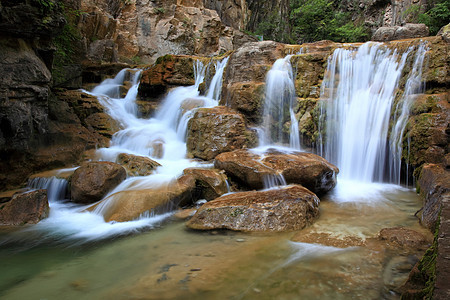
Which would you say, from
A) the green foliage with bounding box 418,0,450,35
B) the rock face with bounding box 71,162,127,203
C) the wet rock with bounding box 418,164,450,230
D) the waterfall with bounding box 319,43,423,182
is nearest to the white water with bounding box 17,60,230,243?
the rock face with bounding box 71,162,127,203

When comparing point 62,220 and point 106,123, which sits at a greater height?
point 106,123

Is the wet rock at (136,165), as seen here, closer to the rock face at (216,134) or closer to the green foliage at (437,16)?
the rock face at (216,134)

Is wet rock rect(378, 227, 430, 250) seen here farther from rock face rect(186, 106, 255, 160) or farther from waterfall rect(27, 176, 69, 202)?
waterfall rect(27, 176, 69, 202)

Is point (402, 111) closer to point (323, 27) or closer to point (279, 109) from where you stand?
point (279, 109)

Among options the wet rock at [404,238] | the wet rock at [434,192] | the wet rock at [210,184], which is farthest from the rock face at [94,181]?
the wet rock at [434,192]

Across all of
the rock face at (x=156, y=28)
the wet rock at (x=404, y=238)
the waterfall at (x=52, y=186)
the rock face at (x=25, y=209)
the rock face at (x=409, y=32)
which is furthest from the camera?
the rock face at (x=156, y=28)

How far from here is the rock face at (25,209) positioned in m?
5.07

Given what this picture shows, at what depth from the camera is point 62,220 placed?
208 inches

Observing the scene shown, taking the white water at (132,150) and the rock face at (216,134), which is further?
the rock face at (216,134)

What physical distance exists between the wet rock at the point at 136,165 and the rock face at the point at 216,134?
1.41 metres

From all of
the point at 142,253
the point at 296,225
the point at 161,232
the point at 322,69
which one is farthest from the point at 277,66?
the point at 142,253

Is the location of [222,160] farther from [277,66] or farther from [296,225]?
[277,66]

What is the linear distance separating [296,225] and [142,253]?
2.45 metres

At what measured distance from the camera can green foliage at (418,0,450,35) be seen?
574 inches
